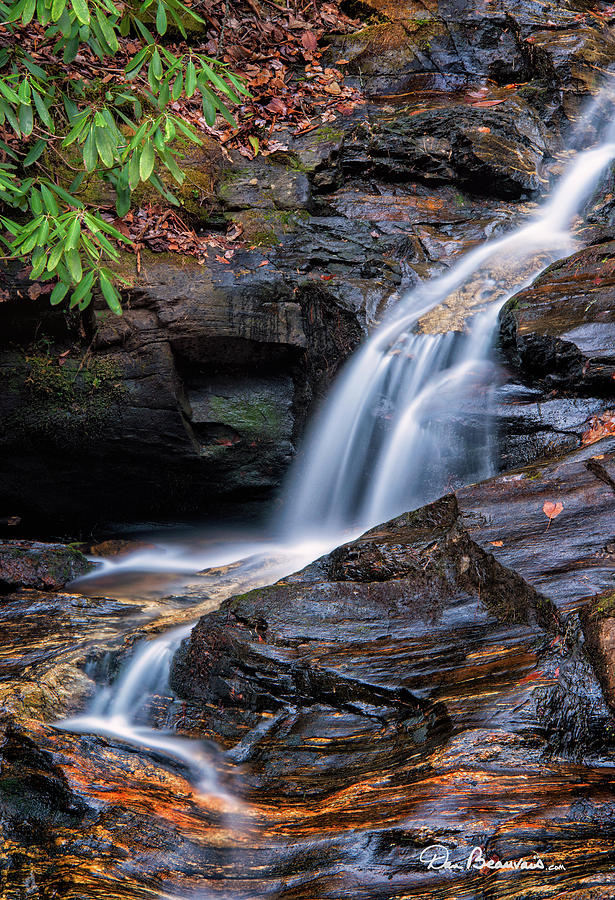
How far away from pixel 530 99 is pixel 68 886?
9.92 meters

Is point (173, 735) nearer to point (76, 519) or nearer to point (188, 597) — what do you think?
point (188, 597)

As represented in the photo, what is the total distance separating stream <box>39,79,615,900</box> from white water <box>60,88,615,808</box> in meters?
0.01

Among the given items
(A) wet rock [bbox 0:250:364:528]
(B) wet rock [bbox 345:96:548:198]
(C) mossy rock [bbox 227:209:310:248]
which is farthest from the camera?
(B) wet rock [bbox 345:96:548:198]

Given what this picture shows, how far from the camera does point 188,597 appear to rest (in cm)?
500

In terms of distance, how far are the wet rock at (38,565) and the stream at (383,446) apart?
0.58 feet

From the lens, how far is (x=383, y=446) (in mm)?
6137

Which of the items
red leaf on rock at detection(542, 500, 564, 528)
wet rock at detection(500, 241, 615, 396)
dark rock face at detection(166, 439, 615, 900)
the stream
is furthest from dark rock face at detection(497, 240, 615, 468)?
red leaf on rock at detection(542, 500, 564, 528)

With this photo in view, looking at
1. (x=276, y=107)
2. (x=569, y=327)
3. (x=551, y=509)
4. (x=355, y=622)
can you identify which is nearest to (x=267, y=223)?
(x=276, y=107)

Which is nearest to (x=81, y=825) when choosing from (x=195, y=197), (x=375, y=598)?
(x=375, y=598)

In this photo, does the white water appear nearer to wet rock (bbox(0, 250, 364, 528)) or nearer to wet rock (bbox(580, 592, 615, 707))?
wet rock (bbox(0, 250, 364, 528))

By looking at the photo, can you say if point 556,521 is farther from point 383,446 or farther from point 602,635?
point 383,446

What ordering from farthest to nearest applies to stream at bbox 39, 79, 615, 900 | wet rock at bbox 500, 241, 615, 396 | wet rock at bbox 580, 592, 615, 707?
stream at bbox 39, 79, 615, 900
wet rock at bbox 500, 241, 615, 396
wet rock at bbox 580, 592, 615, 707

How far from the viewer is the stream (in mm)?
5320

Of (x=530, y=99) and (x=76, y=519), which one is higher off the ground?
(x=530, y=99)
